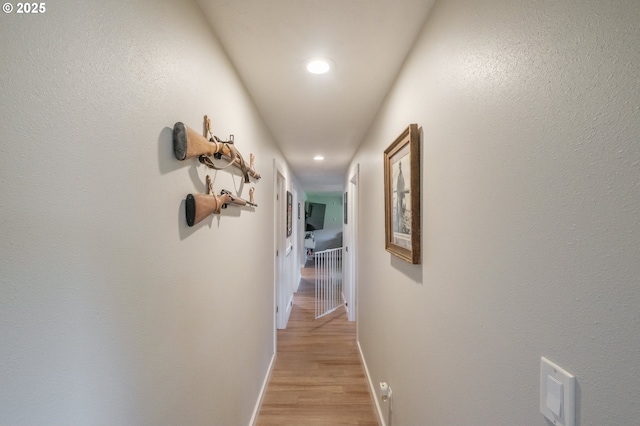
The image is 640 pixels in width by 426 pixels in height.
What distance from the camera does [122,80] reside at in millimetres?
646

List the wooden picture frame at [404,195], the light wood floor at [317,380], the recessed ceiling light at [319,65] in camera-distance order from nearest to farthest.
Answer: the wooden picture frame at [404,195] → the recessed ceiling light at [319,65] → the light wood floor at [317,380]

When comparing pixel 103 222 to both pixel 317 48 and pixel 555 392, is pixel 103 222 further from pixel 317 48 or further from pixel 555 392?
pixel 317 48

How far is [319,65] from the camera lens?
1454mm

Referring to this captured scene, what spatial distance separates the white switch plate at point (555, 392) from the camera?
475 mm

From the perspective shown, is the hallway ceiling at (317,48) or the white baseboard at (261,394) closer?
the hallway ceiling at (317,48)

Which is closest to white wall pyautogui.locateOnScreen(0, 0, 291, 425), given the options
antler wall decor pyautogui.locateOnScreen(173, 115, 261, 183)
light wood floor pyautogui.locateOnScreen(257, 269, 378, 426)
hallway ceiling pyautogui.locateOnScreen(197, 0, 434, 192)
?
antler wall decor pyautogui.locateOnScreen(173, 115, 261, 183)

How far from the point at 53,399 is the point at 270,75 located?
1.60 meters

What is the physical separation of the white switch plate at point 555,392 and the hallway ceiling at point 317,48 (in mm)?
1217

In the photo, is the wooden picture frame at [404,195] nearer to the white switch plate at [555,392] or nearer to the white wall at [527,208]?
the white wall at [527,208]

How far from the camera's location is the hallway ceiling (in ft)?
3.46

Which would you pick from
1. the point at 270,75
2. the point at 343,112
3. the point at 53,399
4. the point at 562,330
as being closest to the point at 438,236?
the point at 562,330

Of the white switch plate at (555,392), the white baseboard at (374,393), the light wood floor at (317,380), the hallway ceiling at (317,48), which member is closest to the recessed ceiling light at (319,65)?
the hallway ceiling at (317,48)

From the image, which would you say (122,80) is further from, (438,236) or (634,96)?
(438,236)

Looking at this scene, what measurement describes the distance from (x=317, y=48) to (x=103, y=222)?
118cm
